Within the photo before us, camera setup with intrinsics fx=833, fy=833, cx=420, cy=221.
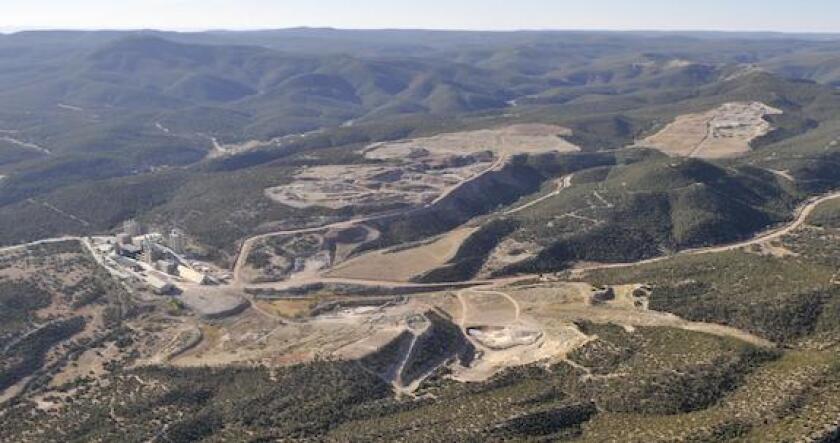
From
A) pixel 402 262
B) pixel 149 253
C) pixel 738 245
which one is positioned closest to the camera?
pixel 402 262

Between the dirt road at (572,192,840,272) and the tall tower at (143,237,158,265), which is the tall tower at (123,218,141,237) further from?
the dirt road at (572,192,840,272)

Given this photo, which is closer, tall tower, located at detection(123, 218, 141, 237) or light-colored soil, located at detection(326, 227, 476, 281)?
light-colored soil, located at detection(326, 227, 476, 281)

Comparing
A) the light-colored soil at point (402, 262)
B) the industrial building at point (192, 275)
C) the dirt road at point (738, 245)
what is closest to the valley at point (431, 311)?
the light-colored soil at point (402, 262)

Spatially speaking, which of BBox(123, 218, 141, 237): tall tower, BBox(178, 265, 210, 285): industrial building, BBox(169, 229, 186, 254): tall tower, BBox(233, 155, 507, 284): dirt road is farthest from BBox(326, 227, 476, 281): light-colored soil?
BBox(123, 218, 141, 237): tall tower

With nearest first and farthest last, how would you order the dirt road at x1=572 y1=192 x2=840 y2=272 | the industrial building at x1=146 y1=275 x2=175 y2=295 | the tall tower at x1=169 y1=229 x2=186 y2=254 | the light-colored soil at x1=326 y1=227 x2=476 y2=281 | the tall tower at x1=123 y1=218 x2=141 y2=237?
the industrial building at x1=146 y1=275 x2=175 y2=295, the light-colored soil at x1=326 y1=227 x2=476 y2=281, the dirt road at x1=572 y1=192 x2=840 y2=272, the tall tower at x1=169 y1=229 x2=186 y2=254, the tall tower at x1=123 y1=218 x2=141 y2=237

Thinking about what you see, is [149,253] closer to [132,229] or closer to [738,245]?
[132,229]

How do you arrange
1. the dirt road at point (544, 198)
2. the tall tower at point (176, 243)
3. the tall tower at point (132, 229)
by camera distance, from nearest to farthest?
1. the tall tower at point (176, 243)
2. the tall tower at point (132, 229)
3. the dirt road at point (544, 198)

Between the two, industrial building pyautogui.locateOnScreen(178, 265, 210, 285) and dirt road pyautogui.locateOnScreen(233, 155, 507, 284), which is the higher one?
dirt road pyautogui.locateOnScreen(233, 155, 507, 284)

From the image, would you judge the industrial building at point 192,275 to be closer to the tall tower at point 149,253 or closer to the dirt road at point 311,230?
the dirt road at point 311,230


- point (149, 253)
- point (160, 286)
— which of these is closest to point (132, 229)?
point (149, 253)
